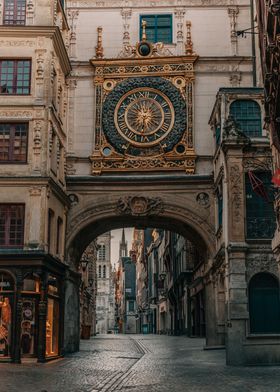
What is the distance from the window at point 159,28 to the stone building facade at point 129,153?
52 mm

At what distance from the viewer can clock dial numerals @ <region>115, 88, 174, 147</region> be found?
33188mm

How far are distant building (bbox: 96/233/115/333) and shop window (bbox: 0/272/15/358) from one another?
4792 inches

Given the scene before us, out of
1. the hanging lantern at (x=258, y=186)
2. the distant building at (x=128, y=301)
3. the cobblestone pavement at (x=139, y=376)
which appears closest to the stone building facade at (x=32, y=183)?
the cobblestone pavement at (x=139, y=376)

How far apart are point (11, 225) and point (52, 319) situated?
458 centimetres

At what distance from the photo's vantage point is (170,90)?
33500 mm

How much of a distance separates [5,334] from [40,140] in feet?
26.4

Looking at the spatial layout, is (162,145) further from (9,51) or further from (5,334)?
(5,334)

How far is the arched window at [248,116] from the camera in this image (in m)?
28.8

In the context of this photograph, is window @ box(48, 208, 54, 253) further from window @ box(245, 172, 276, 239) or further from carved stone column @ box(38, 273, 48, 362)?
window @ box(245, 172, 276, 239)

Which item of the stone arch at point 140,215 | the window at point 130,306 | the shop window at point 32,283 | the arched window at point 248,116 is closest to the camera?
the shop window at point 32,283

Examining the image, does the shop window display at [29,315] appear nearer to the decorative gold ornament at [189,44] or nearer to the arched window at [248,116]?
the arched window at [248,116]

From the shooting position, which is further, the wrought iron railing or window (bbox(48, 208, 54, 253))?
window (bbox(48, 208, 54, 253))

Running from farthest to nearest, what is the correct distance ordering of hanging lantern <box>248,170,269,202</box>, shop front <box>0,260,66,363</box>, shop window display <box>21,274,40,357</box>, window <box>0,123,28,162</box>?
window <box>0,123,28,162</box>
shop window display <box>21,274,40,357</box>
hanging lantern <box>248,170,269,202</box>
shop front <box>0,260,66,363</box>

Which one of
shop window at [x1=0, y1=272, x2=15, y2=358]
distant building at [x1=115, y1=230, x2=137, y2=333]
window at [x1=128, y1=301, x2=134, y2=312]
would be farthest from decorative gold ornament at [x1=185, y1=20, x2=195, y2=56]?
window at [x1=128, y1=301, x2=134, y2=312]
